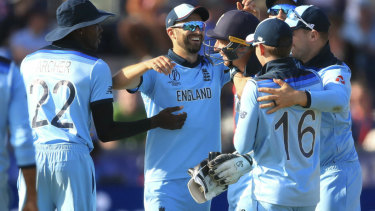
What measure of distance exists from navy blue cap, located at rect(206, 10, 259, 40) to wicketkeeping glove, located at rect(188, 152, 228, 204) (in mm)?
1074

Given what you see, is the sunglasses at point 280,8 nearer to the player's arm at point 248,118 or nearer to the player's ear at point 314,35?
the player's ear at point 314,35

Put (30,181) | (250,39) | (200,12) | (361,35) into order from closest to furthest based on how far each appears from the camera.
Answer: (250,39), (30,181), (200,12), (361,35)

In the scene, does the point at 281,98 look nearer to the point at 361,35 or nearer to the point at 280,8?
the point at 280,8

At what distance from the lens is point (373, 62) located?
1252cm

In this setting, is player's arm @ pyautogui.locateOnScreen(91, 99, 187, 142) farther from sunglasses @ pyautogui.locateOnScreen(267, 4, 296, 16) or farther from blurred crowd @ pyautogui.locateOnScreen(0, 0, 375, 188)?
blurred crowd @ pyautogui.locateOnScreen(0, 0, 375, 188)

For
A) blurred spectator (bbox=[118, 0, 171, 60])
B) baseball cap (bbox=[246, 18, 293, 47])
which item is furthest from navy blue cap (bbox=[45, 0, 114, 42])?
blurred spectator (bbox=[118, 0, 171, 60])

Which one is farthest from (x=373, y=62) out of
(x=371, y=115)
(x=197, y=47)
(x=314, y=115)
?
(x=314, y=115)

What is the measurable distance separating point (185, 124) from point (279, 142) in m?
1.39

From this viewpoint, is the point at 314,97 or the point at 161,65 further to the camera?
the point at 161,65

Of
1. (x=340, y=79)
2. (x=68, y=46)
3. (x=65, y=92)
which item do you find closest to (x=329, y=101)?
(x=340, y=79)

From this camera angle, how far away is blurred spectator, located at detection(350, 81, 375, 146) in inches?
427

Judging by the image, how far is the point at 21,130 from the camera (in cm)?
557

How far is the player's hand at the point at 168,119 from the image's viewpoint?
6.18 metres

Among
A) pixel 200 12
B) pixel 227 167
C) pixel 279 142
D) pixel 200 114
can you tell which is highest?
pixel 200 12
